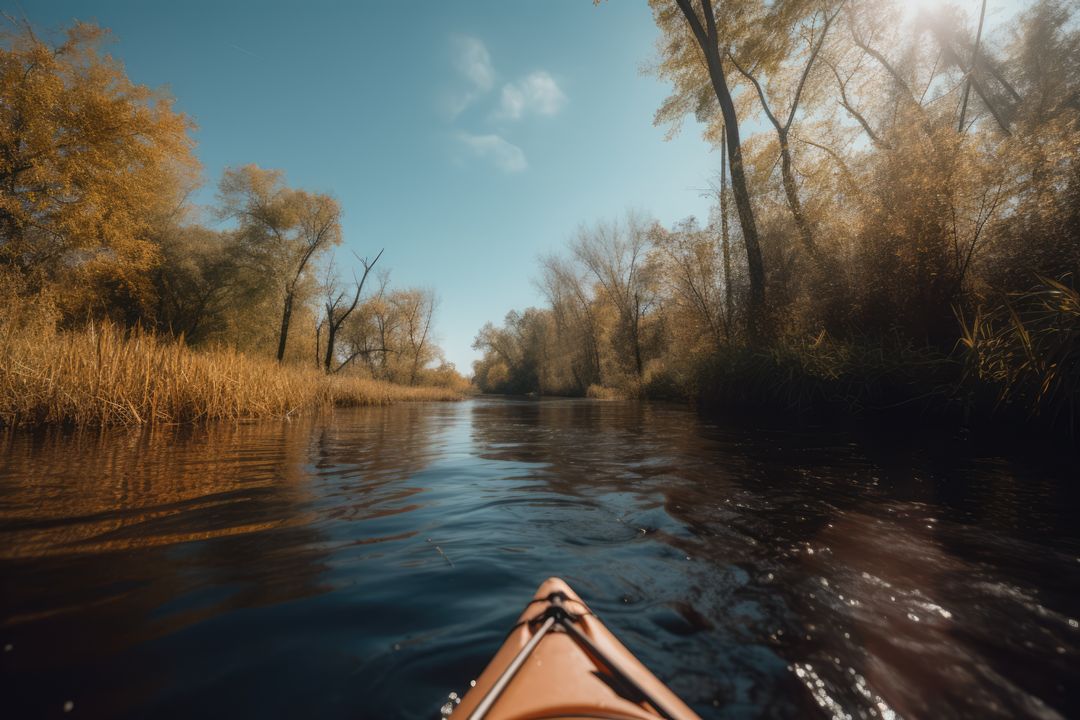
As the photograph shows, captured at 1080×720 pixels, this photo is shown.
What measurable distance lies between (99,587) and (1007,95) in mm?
23477

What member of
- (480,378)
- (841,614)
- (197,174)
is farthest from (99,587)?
(480,378)

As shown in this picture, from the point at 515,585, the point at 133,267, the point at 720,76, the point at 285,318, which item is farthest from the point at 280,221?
the point at 515,585

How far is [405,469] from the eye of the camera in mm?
4426

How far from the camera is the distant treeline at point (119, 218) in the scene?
11.9 m

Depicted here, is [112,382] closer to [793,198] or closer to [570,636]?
[570,636]

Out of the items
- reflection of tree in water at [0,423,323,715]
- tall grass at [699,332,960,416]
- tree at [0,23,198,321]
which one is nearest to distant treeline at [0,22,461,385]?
tree at [0,23,198,321]

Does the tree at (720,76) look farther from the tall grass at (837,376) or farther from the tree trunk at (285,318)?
the tree trunk at (285,318)

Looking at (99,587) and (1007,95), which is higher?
(1007,95)

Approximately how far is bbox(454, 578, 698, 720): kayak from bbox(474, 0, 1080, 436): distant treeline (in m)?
6.12

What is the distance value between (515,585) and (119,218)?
1900 cm

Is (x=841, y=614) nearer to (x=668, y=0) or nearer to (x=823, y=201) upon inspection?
(x=823, y=201)

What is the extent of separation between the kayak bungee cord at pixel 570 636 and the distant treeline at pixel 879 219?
6.12 metres

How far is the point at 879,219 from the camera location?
24.4ft

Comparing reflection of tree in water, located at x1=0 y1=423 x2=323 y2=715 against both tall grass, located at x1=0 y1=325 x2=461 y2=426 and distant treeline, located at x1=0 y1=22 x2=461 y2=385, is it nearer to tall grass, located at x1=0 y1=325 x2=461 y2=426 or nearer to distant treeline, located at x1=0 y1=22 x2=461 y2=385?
tall grass, located at x1=0 y1=325 x2=461 y2=426
